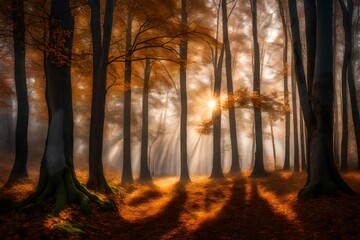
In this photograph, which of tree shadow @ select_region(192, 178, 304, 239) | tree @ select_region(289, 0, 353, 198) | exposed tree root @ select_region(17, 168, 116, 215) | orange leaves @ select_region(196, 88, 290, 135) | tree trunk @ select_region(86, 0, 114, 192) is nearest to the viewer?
tree shadow @ select_region(192, 178, 304, 239)

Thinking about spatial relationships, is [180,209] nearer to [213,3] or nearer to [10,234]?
[10,234]

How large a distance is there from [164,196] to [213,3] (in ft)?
46.4

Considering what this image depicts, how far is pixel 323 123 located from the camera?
331 inches

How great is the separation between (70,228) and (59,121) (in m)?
3.35

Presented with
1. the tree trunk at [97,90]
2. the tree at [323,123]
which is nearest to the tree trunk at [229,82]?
the tree at [323,123]

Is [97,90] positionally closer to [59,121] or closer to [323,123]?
[59,121]

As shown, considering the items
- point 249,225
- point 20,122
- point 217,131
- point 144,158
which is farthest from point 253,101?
point 20,122

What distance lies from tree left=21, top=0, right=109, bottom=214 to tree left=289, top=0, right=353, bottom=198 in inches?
274

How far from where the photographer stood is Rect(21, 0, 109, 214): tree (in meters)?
6.96

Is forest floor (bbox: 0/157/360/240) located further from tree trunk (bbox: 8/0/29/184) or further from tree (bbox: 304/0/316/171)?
tree (bbox: 304/0/316/171)

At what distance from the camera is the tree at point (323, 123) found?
8.05 meters

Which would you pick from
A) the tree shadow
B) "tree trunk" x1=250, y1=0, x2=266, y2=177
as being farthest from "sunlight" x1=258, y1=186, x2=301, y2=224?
"tree trunk" x1=250, y1=0, x2=266, y2=177

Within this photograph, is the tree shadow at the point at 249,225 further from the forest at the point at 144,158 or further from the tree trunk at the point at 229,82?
the tree trunk at the point at 229,82

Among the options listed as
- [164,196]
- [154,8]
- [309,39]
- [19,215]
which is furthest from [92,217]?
[309,39]
